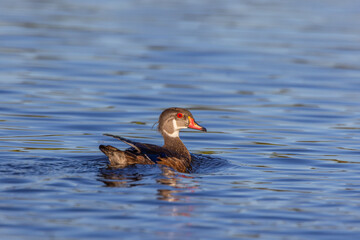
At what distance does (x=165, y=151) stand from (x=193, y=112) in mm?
4705

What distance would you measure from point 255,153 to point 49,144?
3.47 meters

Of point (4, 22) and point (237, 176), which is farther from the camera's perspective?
point (4, 22)

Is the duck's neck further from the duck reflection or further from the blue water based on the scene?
the duck reflection

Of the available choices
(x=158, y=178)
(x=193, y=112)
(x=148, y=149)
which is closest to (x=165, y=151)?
(x=148, y=149)

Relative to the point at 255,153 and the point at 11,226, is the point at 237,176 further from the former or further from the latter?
the point at 11,226

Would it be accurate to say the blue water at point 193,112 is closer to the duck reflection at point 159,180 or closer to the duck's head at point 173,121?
the duck reflection at point 159,180

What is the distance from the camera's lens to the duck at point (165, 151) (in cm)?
1053

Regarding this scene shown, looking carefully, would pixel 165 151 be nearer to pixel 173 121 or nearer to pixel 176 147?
pixel 176 147

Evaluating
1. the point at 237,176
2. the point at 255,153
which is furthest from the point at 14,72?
the point at 237,176

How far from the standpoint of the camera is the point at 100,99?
54.4 feet

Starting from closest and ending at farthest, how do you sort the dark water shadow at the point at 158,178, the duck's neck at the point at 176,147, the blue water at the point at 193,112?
the blue water at the point at 193,112 < the dark water shadow at the point at 158,178 < the duck's neck at the point at 176,147

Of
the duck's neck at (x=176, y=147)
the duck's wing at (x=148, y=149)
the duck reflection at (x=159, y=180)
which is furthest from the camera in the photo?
the duck's neck at (x=176, y=147)

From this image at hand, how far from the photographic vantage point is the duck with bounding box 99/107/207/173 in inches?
415

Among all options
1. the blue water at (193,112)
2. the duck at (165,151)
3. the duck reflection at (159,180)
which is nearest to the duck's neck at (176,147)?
the duck at (165,151)
